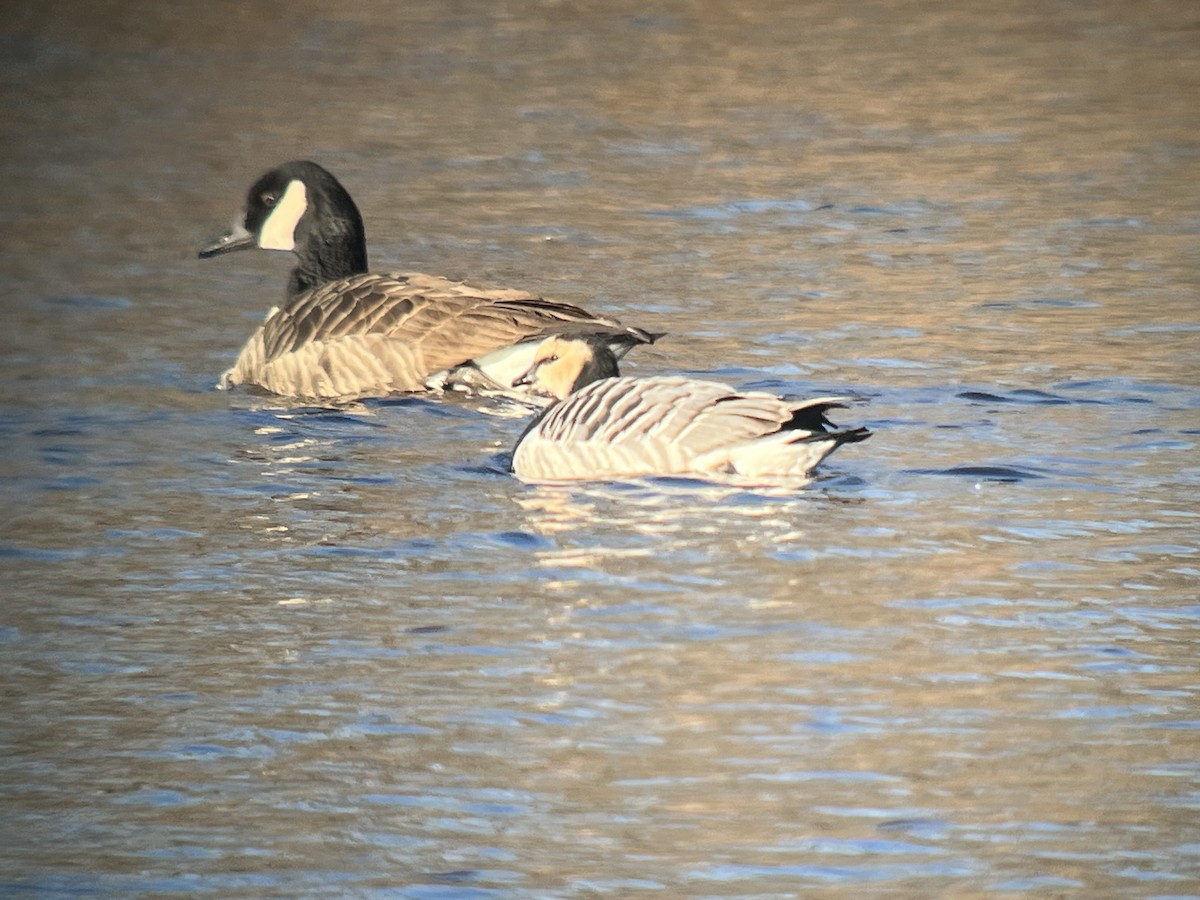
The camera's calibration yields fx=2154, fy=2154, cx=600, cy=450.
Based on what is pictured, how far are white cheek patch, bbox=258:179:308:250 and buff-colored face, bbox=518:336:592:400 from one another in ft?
10.4

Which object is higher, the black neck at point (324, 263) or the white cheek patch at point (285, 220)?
the white cheek patch at point (285, 220)

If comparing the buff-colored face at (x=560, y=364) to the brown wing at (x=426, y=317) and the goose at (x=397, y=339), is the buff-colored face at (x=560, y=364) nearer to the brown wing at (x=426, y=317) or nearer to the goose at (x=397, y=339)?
the goose at (x=397, y=339)

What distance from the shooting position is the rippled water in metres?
5.90

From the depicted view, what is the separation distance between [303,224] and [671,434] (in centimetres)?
480

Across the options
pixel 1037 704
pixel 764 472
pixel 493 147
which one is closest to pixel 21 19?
pixel 493 147

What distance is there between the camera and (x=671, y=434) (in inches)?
376

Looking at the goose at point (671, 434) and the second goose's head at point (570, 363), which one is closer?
the goose at point (671, 434)

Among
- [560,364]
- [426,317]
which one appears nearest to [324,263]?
[426,317]

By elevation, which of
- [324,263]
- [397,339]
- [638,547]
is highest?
[324,263]

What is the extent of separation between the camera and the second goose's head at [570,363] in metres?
10.9

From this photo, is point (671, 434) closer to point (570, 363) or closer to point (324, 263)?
point (570, 363)

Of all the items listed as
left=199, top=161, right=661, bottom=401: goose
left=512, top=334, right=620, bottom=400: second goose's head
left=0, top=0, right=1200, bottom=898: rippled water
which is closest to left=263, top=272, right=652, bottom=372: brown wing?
left=199, top=161, right=661, bottom=401: goose

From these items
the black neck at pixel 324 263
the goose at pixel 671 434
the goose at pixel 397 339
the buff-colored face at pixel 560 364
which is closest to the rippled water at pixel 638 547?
the goose at pixel 671 434

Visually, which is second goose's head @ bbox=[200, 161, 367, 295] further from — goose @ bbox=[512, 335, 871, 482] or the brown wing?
goose @ bbox=[512, 335, 871, 482]
